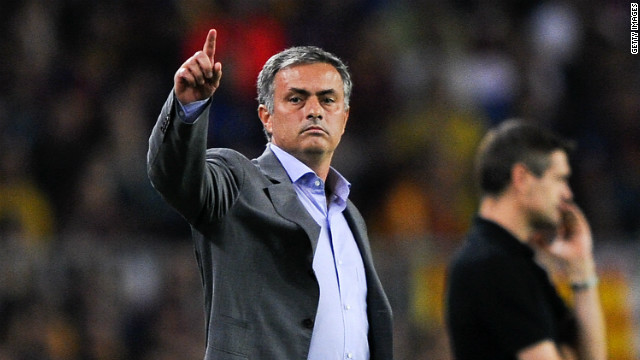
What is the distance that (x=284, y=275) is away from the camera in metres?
3.77

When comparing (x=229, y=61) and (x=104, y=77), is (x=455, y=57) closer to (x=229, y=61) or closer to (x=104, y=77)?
(x=229, y=61)

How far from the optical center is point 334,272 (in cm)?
396

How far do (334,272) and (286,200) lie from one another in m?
0.29

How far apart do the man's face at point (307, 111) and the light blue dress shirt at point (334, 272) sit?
0.06m

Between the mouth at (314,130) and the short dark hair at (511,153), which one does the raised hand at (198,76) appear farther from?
the short dark hair at (511,153)

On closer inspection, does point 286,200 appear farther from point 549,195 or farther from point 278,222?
point 549,195

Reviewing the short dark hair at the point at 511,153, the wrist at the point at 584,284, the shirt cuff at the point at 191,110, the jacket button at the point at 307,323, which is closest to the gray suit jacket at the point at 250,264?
the jacket button at the point at 307,323

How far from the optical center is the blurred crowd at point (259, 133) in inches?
307

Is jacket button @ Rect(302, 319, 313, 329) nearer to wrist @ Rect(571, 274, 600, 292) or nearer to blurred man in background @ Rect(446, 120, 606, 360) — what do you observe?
blurred man in background @ Rect(446, 120, 606, 360)

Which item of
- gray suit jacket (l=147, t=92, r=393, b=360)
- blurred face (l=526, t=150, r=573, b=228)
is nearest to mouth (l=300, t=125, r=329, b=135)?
gray suit jacket (l=147, t=92, r=393, b=360)

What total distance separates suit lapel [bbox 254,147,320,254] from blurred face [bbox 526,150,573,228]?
0.86 m

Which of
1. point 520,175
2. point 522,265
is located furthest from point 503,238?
point 520,175

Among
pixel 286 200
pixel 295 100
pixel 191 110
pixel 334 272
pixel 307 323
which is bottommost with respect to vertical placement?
pixel 307 323

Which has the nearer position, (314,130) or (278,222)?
(278,222)
